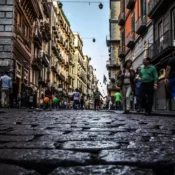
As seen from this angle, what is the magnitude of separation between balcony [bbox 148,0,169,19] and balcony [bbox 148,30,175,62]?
163 centimetres

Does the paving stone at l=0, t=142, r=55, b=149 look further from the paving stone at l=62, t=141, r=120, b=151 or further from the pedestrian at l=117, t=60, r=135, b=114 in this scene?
the pedestrian at l=117, t=60, r=135, b=114

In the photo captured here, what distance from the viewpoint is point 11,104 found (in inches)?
775

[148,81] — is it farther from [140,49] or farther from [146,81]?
[140,49]

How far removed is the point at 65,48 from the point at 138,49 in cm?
3406

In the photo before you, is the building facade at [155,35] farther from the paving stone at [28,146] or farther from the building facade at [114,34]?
the building facade at [114,34]

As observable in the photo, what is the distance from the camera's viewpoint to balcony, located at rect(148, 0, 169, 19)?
1902cm

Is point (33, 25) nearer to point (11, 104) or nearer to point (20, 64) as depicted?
point (20, 64)

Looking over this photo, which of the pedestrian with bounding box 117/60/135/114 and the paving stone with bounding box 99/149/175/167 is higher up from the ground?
the pedestrian with bounding box 117/60/135/114

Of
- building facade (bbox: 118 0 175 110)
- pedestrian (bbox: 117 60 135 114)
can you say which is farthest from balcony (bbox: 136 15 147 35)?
pedestrian (bbox: 117 60 135 114)

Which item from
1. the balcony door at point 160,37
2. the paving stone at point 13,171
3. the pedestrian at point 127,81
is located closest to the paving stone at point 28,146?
the paving stone at point 13,171

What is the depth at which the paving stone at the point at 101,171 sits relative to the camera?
148 centimetres

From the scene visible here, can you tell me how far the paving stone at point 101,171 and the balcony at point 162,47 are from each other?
1660 centimetres

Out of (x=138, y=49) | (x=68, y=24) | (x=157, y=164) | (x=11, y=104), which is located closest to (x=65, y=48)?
(x=68, y=24)

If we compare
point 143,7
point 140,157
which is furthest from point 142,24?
point 140,157
